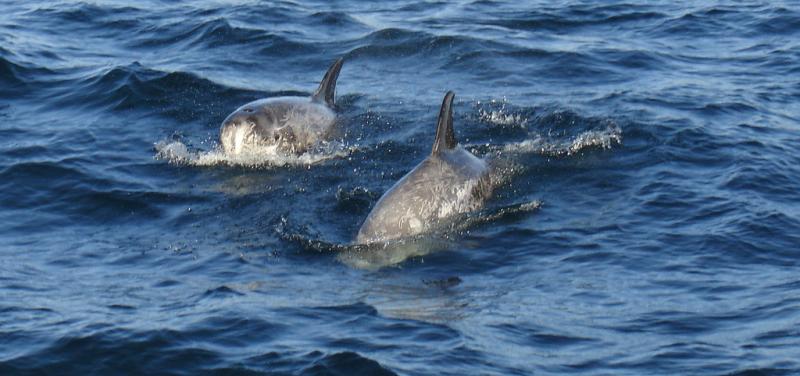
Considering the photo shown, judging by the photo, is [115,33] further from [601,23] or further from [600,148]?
[600,148]

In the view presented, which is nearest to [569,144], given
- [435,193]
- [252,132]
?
[435,193]

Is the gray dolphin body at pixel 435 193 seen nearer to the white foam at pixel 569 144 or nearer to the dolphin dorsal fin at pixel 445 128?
the dolphin dorsal fin at pixel 445 128

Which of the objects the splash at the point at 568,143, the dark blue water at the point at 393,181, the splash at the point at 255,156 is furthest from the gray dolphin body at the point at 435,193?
the splash at the point at 255,156

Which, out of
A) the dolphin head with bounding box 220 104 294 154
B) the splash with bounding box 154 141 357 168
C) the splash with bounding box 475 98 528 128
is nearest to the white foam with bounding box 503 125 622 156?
the splash with bounding box 475 98 528 128

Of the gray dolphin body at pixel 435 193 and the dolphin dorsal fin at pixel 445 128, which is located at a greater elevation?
the dolphin dorsal fin at pixel 445 128

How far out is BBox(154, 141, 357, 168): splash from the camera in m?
17.7

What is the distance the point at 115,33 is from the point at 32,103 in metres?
4.81

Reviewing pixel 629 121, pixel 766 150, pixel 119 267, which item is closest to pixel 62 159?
pixel 119 267

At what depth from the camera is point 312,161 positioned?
17.7 meters

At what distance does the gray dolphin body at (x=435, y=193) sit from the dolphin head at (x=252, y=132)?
3.32m

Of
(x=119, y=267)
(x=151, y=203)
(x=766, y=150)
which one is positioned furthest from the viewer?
(x=766, y=150)

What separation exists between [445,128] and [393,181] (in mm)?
1536

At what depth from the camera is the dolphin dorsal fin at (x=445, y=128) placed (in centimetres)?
1506

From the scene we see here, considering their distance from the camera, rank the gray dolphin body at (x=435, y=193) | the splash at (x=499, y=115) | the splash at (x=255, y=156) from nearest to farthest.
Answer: the gray dolphin body at (x=435, y=193) → the splash at (x=255, y=156) → the splash at (x=499, y=115)
